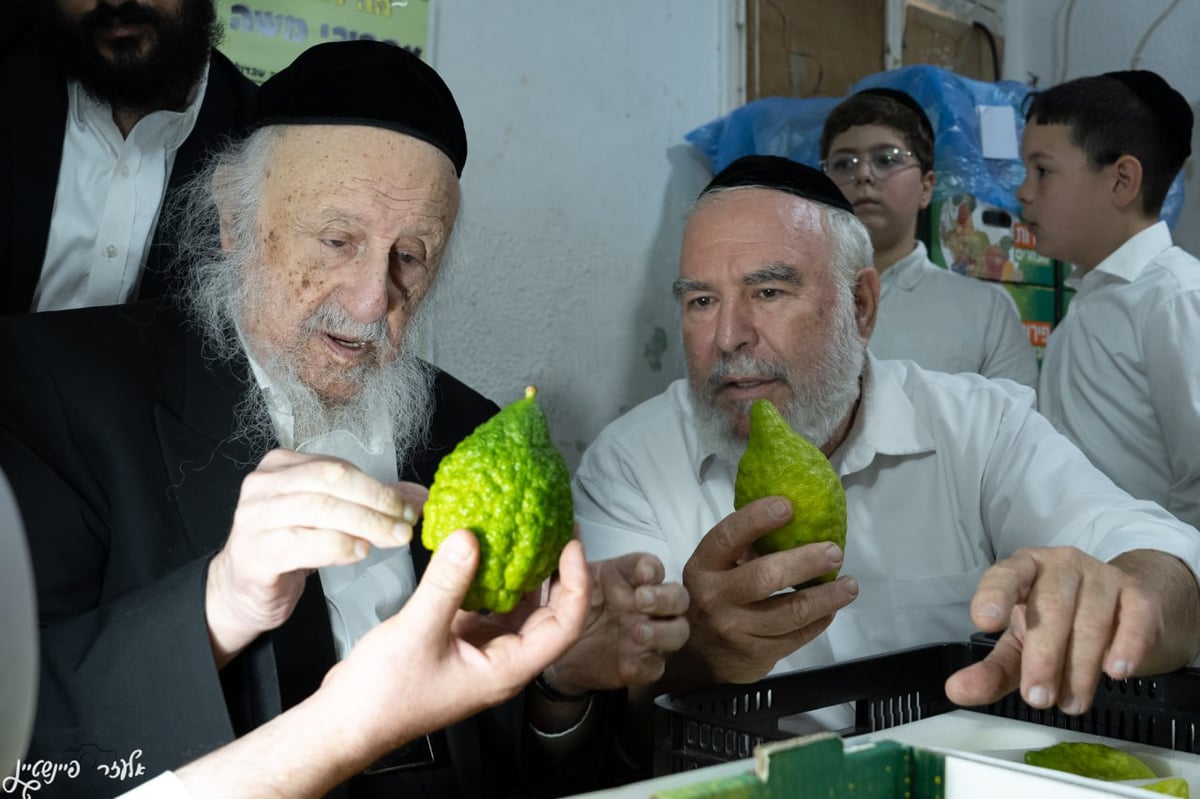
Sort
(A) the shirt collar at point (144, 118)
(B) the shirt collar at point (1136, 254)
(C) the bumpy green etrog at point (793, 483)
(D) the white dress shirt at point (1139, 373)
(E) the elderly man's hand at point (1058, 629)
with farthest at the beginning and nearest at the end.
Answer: (B) the shirt collar at point (1136, 254) < (D) the white dress shirt at point (1139, 373) < (A) the shirt collar at point (144, 118) < (C) the bumpy green etrog at point (793, 483) < (E) the elderly man's hand at point (1058, 629)

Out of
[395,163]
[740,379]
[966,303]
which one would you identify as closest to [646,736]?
[740,379]

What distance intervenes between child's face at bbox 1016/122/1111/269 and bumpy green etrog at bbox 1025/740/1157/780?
285 centimetres

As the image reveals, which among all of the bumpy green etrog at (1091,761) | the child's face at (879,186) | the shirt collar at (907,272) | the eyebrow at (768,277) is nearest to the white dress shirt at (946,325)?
the shirt collar at (907,272)

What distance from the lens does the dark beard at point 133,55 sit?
7.06ft

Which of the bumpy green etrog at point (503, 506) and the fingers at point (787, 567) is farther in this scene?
the fingers at point (787, 567)

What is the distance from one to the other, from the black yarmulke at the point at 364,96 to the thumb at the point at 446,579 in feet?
3.62

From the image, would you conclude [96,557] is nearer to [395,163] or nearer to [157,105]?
[395,163]

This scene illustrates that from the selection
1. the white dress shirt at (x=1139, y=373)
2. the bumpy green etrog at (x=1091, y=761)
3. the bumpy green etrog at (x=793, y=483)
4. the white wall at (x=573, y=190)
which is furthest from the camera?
the white dress shirt at (x=1139, y=373)

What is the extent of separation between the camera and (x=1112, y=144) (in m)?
3.64

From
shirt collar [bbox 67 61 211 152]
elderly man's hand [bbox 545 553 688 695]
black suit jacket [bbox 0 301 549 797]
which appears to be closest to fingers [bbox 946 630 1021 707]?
elderly man's hand [bbox 545 553 688 695]

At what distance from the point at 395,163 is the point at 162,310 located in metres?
0.54

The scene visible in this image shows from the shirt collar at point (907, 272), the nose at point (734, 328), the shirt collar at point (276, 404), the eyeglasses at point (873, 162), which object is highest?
the eyeglasses at point (873, 162)

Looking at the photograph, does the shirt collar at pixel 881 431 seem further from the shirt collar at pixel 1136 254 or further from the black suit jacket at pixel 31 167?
the black suit jacket at pixel 31 167

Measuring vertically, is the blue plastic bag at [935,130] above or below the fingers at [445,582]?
above
